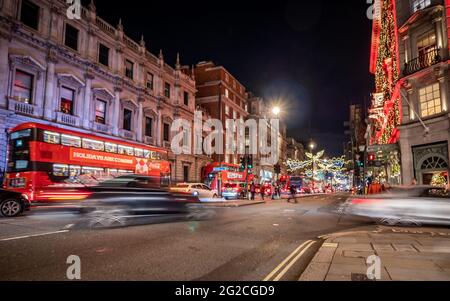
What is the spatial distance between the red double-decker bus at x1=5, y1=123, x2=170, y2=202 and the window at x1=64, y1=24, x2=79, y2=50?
38.0 ft

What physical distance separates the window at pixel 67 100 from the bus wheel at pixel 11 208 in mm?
13119

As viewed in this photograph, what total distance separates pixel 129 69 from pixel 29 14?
10.7 m

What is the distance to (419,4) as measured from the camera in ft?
68.0

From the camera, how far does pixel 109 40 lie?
90.7 feet

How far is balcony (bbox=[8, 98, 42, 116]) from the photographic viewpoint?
18881 millimetres

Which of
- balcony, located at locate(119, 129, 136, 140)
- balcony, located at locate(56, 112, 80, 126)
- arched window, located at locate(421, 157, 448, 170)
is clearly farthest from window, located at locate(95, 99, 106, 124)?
arched window, located at locate(421, 157, 448, 170)

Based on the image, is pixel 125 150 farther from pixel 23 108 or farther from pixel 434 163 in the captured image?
pixel 434 163

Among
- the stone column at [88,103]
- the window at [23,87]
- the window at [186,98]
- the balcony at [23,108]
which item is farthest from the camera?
the window at [186,98]

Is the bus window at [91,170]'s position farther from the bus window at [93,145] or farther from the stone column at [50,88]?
the stone column at [50,88]

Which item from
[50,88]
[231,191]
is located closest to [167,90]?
[231,191]

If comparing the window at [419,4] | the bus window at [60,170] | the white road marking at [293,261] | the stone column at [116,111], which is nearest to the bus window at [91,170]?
the bus window at [60,170]

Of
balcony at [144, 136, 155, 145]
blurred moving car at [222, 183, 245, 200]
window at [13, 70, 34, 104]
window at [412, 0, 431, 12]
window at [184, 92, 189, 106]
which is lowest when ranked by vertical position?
blurred moving car at [222, 183, 245, 200]

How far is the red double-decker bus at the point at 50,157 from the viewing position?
1348cm

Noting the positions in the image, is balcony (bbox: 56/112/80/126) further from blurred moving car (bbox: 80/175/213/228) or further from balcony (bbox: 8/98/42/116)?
blurred moving car (bbox: 80/175/213/228)
